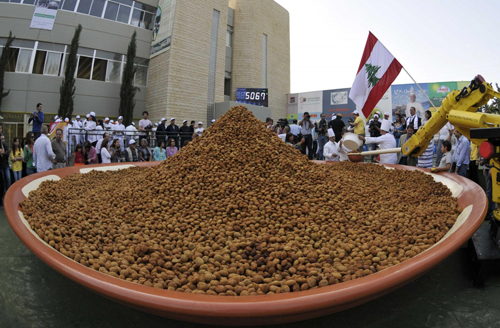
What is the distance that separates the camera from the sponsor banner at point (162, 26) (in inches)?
550

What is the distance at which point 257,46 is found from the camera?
728 inches

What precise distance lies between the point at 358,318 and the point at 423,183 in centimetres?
193

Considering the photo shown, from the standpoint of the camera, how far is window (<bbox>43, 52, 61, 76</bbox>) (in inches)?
537

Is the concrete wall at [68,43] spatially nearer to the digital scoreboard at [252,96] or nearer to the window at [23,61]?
the window at [23,61]

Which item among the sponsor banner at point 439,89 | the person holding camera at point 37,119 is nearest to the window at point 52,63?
the person holding camera at point 37,119

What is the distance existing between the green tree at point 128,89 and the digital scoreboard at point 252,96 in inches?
215

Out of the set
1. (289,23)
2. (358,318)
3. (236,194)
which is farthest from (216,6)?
(358,318)

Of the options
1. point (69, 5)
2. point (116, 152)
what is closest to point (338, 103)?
point (69, 5)

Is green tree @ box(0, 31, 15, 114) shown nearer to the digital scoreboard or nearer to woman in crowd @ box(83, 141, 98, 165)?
woman in crowd @ box(83, 141, 98, 165)

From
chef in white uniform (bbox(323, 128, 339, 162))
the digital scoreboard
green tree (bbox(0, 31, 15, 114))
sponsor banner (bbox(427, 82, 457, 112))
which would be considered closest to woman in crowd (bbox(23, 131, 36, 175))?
chef in white uniform (bbox(323, 128, 339, 162))

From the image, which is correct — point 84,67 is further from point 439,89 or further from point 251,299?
point 439,89

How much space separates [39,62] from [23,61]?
23.6 inches

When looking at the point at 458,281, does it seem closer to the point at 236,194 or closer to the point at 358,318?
the point at 358,318

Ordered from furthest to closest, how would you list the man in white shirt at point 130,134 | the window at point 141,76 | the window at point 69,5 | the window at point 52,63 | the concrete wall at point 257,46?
the concrete wall at point 257,46, the window at point 141,76, the window at point 69,5, the window at point 52,63, the man in white shirt at point 130,134
